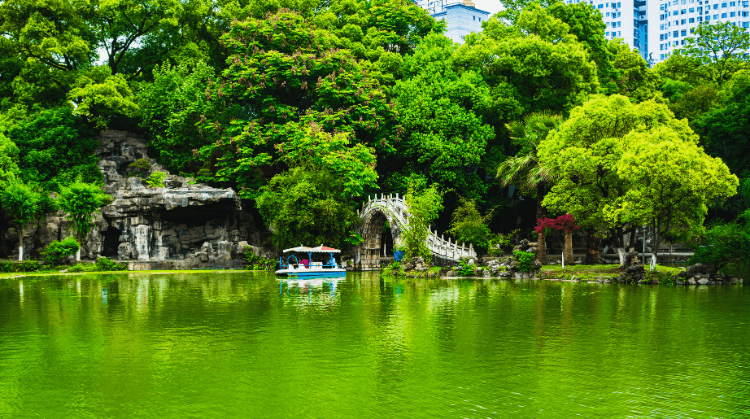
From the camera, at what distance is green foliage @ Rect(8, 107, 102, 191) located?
165 feet

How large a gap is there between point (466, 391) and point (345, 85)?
40593 millimetres

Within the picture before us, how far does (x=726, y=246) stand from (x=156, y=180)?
38.5 m

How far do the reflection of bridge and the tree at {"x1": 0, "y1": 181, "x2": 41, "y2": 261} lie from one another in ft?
71.6

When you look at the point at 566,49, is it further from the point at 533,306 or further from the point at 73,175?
the point at 73,175

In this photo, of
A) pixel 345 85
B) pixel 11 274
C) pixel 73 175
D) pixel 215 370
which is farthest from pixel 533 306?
pixel 73 175

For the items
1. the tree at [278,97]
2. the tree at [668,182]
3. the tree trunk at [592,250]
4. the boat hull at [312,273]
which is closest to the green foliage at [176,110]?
the tree at [278,97]

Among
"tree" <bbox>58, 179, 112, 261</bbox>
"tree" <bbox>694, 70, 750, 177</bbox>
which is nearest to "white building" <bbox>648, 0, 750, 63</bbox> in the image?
"tree" <bbox>694, 70, 750, 177</bbox>

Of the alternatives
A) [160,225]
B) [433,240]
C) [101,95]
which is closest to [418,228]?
[433,240]

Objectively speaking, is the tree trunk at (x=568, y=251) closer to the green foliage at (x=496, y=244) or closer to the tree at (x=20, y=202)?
the green foliage at (x=496, y=244)

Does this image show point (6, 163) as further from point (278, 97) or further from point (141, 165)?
point (278, 97)

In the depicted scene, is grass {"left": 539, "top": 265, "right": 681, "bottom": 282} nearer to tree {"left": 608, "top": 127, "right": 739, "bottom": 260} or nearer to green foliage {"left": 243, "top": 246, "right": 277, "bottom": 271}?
tree {"left": 608, "top": 127, "right": 739, "bottom": 260}

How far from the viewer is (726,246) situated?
107ft

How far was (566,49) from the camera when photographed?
157 ft

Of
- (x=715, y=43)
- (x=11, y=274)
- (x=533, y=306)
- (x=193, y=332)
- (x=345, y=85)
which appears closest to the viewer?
(x=193, y=332)
